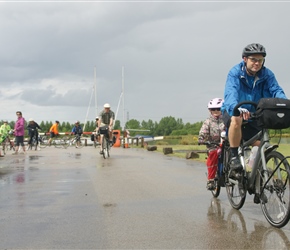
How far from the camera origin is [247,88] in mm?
6102

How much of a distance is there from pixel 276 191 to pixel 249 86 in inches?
60.0

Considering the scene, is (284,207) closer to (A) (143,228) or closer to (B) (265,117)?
(B) (265,117)

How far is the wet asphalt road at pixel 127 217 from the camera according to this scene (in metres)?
4.83

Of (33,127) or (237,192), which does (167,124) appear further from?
(237,192)

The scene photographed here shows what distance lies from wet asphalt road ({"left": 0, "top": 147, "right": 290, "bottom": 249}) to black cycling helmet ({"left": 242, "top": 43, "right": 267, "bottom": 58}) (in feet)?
6.90

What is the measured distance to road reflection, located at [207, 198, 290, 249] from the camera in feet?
15.2

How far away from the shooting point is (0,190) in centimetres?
904

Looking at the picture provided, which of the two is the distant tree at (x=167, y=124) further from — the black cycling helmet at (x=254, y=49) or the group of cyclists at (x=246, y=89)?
the black cycling helmet at (x=254, y=49)

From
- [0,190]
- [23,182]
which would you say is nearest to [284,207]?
[0,190]

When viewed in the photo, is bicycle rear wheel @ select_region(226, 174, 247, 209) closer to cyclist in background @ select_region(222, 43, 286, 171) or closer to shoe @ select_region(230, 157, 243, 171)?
shoe @ select_region(230, 157, 243, 171)

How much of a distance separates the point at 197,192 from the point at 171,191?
49cm

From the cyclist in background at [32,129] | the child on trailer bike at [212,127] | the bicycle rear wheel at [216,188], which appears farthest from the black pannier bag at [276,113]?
the cyclist in background at [32,129]

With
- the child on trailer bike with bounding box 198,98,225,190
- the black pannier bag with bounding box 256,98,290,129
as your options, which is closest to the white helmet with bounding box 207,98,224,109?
the child on trailer bike with bounding box 198,98,225,190

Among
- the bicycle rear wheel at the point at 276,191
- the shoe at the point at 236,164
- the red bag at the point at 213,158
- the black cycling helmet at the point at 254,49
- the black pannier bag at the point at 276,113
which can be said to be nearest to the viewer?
the bicycle rear wheel at the point at 276,191
